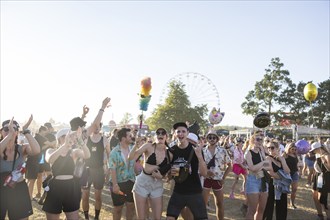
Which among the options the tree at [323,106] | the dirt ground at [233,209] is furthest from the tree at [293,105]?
the dirt ground at [233,209]

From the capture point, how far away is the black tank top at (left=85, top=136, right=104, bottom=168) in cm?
656

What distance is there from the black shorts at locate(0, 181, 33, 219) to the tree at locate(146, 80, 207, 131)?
38713 millimetres

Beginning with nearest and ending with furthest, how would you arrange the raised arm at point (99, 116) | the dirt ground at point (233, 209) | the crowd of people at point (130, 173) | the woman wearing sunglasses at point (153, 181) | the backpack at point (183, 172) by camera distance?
the crowd of people at point (130, 173)
the backpack at point (183, 172)
the woman wearing sunglasses at point (153, 181)
the raised arm at point (99, 116)
the dirt ground at point (233, 209)

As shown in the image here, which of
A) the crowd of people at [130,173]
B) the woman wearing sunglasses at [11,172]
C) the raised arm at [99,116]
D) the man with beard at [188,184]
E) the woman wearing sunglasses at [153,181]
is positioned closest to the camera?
the woman wearing sunglasses at [11,172]

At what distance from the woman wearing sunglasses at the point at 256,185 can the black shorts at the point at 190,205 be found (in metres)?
1.47

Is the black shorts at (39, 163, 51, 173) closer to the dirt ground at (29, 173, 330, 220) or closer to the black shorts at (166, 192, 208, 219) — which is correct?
the dirt ground at (29, 173, 330, 220)

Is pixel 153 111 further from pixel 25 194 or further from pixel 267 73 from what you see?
pixel 25 194

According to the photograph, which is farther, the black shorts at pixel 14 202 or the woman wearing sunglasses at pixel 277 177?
the woman wearing sunglasses at pixel 277 177

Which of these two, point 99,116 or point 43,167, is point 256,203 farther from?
point 43,167

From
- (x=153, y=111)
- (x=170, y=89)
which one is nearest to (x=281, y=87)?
(x=170, y=89)

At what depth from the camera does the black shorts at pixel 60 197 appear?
421cm

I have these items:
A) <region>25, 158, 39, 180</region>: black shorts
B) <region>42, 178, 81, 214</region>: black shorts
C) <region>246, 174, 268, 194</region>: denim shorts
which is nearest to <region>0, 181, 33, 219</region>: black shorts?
<region>42, 178, 81, 214</region>: black shorts

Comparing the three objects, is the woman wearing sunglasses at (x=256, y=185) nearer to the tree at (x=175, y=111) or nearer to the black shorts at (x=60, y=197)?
the black shorts at (x=60, y=197)

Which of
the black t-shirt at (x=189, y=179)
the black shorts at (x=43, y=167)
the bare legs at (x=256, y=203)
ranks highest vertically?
the black t-shirt at (x=189, y=179)
